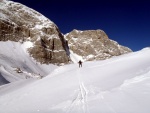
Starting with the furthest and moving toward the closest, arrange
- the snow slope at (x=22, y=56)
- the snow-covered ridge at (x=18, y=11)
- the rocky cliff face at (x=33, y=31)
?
the snow-covered ridge at (x=18, y=11) → the rocky cliff face at (x=33, y=31) → the snow slope at (x=22, y=56)

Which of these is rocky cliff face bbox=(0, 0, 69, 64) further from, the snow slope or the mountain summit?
the snow slope

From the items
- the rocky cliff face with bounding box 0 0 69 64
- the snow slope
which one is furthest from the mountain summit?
the snow slope

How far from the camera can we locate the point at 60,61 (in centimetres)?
15975

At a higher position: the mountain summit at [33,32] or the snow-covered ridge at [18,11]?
the snow-covered ridge at [18,11]

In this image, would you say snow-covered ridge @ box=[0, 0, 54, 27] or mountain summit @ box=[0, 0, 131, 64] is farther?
snow-covered ridge @ box=[0, 0, 54, 27]

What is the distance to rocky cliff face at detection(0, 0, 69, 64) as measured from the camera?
146 m

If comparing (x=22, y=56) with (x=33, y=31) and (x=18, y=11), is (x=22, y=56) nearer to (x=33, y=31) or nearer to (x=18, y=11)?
(x=33, y=31)

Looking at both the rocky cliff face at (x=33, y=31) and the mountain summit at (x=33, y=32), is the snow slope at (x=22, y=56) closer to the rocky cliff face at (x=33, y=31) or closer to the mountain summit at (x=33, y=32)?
the mountain summit at (x=33, y=32)

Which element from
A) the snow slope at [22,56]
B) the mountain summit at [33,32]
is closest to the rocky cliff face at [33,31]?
the mountain summit at [33,32]

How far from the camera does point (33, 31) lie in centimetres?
15725

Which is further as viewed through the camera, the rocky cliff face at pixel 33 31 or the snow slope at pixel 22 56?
the rocky cliff face at pixel 33 31

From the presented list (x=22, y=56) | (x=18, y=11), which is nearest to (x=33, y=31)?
(x=18, y=11)

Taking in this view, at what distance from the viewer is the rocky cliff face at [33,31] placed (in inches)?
5748

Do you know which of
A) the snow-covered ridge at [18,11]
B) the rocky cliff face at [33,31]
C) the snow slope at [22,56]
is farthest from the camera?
the snow-covered ridge at [18,11]
